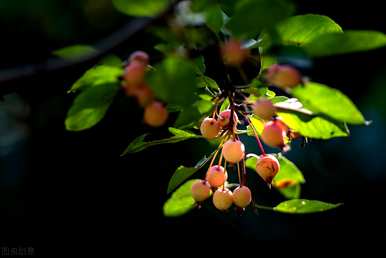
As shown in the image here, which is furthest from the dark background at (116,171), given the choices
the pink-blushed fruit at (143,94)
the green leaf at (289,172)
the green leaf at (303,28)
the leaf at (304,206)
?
the pink-blushed fruit at (143,94)

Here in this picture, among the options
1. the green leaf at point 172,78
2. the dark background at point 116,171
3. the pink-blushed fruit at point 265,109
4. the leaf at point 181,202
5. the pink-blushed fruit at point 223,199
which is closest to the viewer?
the green leaf at point 172,78

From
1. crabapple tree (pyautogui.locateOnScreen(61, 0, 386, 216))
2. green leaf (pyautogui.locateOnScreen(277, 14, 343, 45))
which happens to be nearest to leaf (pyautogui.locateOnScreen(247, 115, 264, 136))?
crabapple tree (pyautogui.locateOnScreen(61, 0, 386, 216))

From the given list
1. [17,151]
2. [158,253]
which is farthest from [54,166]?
[158,253]

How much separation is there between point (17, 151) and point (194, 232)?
74 centimetres

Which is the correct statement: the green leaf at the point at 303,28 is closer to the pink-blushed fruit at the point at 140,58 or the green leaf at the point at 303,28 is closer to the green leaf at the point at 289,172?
the pink-blushed fruit at the point at 140,58

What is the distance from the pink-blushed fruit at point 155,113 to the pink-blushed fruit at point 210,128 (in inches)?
3.9

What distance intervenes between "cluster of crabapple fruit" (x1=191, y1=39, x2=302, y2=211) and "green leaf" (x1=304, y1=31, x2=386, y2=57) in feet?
0.08

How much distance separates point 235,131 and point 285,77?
16cm

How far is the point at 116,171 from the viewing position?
1906 millimetres

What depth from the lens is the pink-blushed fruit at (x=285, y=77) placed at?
17.3 inches

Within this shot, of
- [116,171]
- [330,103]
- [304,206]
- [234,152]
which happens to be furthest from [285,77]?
[116,171]

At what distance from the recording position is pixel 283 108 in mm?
514

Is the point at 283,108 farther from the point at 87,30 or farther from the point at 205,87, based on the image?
the point at 87,30

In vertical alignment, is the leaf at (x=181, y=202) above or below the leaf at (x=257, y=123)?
below
